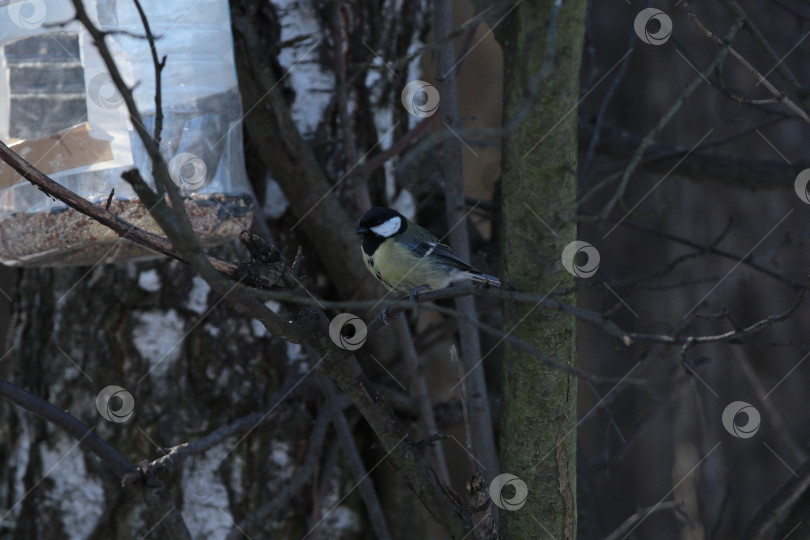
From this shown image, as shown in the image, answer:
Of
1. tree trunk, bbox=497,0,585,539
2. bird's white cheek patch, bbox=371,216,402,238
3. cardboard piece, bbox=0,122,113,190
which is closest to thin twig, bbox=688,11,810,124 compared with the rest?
tree trunk, bbox=497,0,585,539

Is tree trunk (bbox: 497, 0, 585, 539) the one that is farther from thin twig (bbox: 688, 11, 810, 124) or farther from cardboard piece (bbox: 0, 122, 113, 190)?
cardboard piece (bbox: 0, 122, 113, 190)

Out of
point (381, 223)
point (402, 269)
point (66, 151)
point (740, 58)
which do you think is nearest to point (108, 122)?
point (66, 151)

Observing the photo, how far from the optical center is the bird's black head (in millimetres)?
1902

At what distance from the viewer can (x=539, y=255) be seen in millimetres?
1177

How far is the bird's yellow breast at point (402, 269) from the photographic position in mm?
2037

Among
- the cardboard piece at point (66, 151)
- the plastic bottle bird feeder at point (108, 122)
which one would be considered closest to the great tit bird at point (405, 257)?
the plastic bottle bird feeder at point (108, 122)

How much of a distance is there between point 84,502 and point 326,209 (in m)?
1.07

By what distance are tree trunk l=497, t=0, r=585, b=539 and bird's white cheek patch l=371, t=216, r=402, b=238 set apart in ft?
2.67

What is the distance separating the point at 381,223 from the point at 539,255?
0.87 meters

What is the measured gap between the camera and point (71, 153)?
5.87ft

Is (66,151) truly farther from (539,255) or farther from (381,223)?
(539,255)

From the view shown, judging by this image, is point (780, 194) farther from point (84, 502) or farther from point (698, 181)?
point (84, 502)

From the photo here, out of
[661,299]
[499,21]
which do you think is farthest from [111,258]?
[661,299]

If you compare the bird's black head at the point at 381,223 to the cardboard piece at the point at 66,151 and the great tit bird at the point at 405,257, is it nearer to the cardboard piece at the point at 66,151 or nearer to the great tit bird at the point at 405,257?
Result: the great tit bird at the point at 405,257
